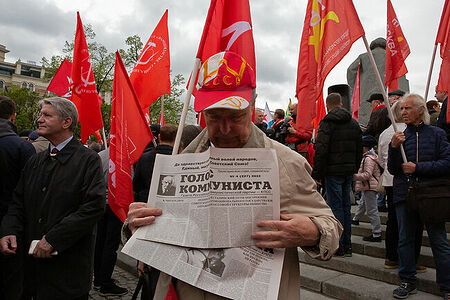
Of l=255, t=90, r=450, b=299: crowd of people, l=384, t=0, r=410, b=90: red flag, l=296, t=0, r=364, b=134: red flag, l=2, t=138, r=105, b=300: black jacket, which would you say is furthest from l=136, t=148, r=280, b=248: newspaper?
l=384, t=0, r=410, b=90: red flag

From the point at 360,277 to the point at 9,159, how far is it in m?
4.16

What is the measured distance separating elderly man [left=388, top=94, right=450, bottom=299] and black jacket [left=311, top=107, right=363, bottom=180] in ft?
3.01

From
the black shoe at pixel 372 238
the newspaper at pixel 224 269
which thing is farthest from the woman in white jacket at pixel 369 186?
the newspaper at pixel 224 269

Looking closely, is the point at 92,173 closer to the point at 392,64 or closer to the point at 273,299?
the point at 273,299

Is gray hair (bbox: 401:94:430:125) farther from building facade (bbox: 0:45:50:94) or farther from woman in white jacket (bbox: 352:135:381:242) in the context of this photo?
building facade (bbox: 0:45:50:94)

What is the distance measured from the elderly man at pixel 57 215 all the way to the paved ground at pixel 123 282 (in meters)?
1.93

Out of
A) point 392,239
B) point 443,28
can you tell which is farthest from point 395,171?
point 443,28

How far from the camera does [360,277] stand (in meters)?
4.36

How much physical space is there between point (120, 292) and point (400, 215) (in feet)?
11.8

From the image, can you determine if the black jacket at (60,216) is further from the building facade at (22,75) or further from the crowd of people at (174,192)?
the building facade at (22,75)

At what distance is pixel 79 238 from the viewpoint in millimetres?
2625

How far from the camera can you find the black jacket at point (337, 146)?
188 inches

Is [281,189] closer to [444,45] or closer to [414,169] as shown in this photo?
[414,169]

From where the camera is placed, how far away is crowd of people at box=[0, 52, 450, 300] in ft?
4.71
